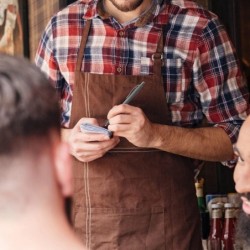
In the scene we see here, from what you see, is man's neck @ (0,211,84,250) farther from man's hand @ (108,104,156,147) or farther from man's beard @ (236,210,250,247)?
man's beard @ (236,210,250,247)

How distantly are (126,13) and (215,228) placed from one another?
42.2 inches

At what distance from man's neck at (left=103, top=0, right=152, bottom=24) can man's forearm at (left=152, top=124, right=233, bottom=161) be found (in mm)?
412

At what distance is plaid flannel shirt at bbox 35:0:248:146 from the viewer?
224 cm

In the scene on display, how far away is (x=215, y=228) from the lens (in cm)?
287

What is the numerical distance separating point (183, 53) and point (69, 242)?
4.78ft

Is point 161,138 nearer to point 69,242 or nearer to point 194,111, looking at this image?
point 194,111

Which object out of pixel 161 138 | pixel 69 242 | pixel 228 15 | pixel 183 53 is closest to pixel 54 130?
pixel 69 242

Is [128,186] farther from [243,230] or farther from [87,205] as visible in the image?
[243,230]

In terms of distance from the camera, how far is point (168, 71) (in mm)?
2229

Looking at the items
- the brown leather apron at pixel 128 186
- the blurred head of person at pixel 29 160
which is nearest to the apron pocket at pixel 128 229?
the brown leather apron at pixel 128 186

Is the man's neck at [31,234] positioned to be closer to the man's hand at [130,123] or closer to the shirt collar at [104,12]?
the man's hand at [130,123]

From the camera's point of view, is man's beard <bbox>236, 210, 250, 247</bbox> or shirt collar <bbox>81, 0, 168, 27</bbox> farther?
shirt collar <bbox>81, 0, 168, 27</bbox>

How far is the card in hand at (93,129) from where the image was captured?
204 centimetres

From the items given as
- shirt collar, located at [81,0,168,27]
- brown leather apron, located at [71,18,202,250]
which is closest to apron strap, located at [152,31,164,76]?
brown leather apron, located at [71,18,202,250]
